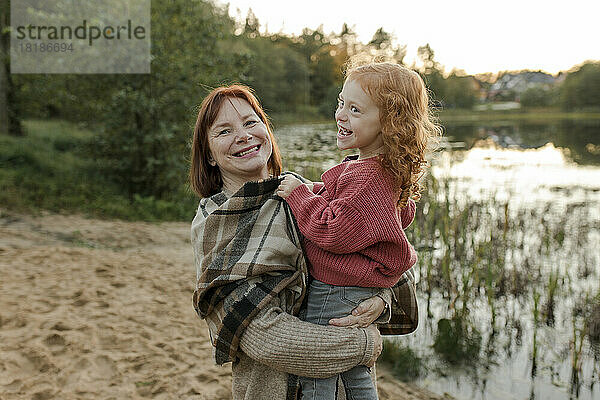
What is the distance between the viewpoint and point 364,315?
1.54 m

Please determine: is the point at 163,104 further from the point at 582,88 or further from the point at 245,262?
the point at 582,88

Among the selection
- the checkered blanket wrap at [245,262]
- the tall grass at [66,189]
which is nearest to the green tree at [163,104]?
the tall grass at [66,189]

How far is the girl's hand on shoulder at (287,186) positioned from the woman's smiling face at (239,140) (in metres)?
0.15

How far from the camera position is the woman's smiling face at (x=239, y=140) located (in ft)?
5.62

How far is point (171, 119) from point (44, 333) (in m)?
6.28

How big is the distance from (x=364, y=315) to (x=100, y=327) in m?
3.17

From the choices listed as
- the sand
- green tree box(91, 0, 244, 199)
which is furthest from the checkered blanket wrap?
green tree box(91, 0, 244, 199)

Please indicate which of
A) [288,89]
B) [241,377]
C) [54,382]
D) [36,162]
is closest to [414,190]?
[241,377]

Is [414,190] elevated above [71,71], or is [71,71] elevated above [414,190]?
[71,71]

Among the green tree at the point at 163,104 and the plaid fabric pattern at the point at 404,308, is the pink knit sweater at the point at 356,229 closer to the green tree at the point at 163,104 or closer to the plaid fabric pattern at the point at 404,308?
the plaid fabric pattern at the point at 404,308

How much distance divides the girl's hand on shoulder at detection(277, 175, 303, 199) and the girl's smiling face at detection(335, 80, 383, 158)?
0.61 ft

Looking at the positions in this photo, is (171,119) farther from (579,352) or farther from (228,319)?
(228,319)

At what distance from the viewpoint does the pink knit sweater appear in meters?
1.45

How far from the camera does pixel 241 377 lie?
1.65 metres
